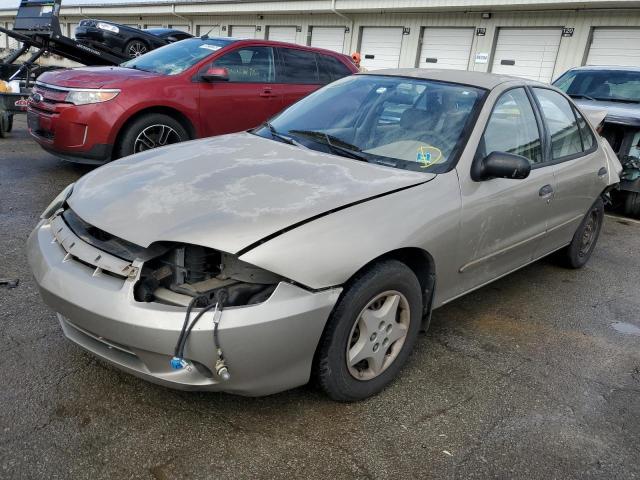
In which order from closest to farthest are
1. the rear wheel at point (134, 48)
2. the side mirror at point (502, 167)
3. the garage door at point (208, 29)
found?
the side mirror at point (502, 167) < the rear wheel at point (134, 48) < the garage door at point (208, 29)

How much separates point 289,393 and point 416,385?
0.67 m

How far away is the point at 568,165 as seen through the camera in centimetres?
386

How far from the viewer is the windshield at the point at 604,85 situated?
7.11 m

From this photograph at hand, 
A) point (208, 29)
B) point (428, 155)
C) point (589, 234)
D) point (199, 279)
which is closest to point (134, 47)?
point (589, 234)

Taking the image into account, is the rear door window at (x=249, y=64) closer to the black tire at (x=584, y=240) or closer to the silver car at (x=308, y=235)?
the silver car at (x=308, y=235)

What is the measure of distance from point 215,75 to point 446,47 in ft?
39.1

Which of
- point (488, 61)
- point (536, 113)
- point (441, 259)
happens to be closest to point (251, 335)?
point (441, 259)

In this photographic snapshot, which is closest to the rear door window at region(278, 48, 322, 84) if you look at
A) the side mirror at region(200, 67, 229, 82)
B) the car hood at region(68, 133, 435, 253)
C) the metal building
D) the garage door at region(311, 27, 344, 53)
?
the side mirror at region(200, 67, 229, 82)

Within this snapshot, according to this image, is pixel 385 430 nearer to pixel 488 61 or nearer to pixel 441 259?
pixel 441 259

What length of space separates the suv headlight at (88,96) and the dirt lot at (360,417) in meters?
2.56

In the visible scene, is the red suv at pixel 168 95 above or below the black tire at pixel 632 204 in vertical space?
above

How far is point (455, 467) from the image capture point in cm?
221

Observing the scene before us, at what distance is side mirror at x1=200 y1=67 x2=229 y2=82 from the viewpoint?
595 centimetres

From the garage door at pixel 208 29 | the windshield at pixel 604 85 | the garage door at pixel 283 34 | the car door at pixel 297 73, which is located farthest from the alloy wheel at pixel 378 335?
the garage door at pixel 208 29
